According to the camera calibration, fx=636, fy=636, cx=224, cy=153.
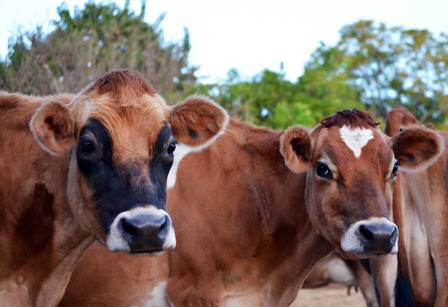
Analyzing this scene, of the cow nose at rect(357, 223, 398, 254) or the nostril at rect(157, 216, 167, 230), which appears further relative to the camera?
the cow nose at rect(357, 223, 398, 254)

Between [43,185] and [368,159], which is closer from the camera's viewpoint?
[43,185]

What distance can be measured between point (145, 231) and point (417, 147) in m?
2.98

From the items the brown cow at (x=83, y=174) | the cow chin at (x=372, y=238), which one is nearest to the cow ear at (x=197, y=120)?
the brown cow at (x=83, y=174)

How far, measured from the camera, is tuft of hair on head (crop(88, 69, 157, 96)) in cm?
432

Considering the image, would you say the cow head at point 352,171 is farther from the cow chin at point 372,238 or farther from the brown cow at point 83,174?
the brown cow at point 83,174

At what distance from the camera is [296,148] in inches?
215

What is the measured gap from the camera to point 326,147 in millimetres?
5254

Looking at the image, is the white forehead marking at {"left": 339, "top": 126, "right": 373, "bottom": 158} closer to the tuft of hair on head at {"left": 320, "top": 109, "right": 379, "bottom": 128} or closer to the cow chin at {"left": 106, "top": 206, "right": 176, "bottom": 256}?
the tuft of hair on head at {"left": 320, "top": 109, "right": 379, "bottom": 128}

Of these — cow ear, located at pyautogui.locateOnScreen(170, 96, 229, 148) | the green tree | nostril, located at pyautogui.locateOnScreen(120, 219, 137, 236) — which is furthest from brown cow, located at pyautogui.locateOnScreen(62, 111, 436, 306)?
the green tree

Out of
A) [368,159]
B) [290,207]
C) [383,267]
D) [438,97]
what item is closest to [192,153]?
[290,207]

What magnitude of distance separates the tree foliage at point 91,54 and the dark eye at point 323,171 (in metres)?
6.18

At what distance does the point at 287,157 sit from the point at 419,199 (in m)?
2.47

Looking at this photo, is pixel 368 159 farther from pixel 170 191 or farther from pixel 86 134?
pixel 86 134

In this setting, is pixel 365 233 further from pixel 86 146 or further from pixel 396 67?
pixel 396 67
